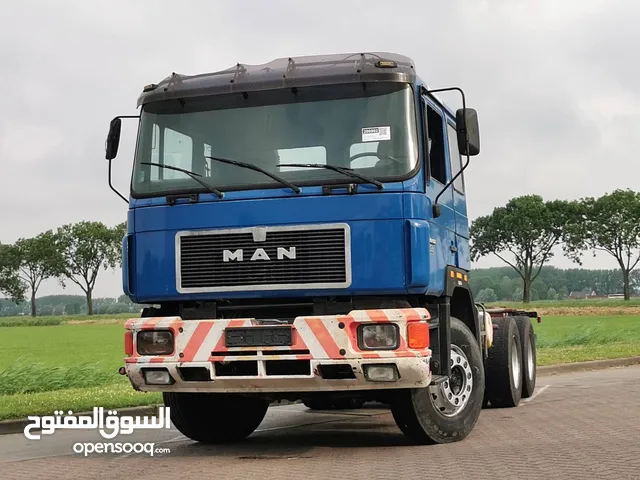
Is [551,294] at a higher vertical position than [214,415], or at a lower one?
higher

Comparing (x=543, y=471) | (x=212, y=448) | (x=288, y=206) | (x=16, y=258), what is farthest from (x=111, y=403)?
(x=16, y=258)

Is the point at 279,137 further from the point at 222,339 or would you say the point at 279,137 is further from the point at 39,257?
the point at 39,257

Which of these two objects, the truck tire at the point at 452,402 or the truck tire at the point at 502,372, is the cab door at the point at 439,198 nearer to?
the truck tire at the point at 452,402

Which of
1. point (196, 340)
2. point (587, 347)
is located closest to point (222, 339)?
point (196, 340)

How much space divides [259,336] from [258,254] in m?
0.69

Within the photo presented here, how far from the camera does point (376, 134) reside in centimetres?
809

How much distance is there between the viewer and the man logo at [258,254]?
8008 millimetres

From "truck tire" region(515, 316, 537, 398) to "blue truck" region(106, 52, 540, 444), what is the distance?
4.21 meters

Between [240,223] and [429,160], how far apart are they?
170cm

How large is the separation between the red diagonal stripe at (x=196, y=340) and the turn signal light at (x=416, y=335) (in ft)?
5.36

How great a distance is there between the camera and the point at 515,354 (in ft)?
40.9

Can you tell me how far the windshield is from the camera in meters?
8.09

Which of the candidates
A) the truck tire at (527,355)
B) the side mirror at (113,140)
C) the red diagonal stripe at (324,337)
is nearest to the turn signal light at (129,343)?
the red diagonal stripe at (324,337)

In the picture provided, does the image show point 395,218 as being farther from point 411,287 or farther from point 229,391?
point 229,391
